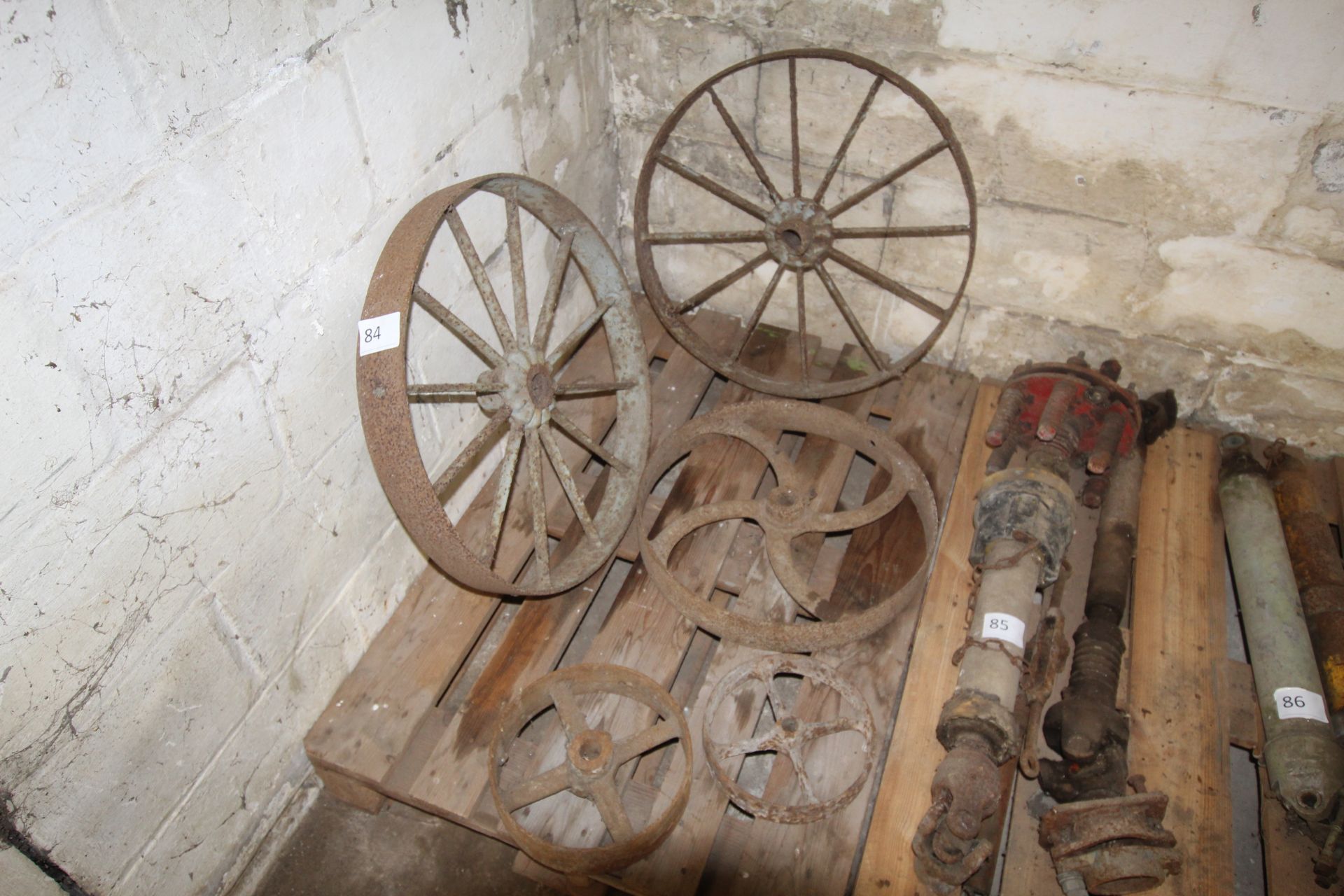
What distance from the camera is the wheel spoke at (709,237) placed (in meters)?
3.15

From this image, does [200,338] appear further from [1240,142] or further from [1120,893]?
[1240,142]

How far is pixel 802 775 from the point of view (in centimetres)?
236

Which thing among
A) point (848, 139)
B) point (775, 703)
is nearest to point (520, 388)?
point (775, 703)

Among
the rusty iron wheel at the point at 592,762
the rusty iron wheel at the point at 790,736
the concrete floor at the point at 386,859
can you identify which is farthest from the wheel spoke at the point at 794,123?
the concrete floor at the point at 386,859

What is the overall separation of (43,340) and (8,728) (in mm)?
741

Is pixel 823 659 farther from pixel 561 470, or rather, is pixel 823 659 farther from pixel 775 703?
pixel 561 470

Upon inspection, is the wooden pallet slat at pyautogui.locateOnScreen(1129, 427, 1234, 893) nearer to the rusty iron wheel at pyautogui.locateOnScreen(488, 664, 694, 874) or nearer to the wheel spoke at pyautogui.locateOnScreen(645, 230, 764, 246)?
the rusty iron wheel at pyautogui.locateOnScreen(488, 664, 694, 874)

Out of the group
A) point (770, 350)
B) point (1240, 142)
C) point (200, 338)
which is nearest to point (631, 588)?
point (770, 350)

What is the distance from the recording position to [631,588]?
2.82 meters

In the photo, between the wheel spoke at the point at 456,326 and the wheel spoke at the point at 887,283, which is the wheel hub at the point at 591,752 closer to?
the wheel spoke at the point at 456,326

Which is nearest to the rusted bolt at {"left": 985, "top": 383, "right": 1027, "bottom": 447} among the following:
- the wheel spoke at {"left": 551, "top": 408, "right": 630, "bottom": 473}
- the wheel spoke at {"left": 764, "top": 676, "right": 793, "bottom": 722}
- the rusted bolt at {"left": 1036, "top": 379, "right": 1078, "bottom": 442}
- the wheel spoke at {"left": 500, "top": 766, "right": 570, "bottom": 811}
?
the rusted bolt at {"left": 1036, "top": 379, "right": 1078, "bottom": 442}

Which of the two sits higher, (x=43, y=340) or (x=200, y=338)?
(x=200, y=338)

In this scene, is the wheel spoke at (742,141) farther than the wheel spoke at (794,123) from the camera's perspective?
Yes

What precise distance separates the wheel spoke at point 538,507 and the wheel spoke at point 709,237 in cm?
102
